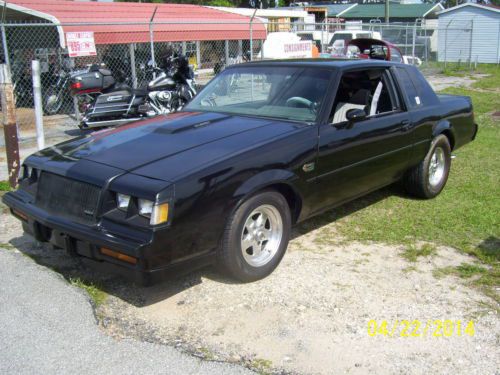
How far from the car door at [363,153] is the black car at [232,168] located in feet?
0.05

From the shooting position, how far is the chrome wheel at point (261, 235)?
13.1ft

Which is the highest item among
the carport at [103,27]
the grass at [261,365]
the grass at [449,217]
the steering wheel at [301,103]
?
the carport at [103,27]

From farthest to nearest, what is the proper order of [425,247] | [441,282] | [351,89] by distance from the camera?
[351,89]
[425,247]
[441,282]

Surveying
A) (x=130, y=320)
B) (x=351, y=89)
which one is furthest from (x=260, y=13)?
(x=130, y=320)

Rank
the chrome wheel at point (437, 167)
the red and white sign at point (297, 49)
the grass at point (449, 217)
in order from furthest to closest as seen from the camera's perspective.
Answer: the red and white sign at point (297, 49)
the chrome wheel at point (437, 167)
the grass at point (449, 217)

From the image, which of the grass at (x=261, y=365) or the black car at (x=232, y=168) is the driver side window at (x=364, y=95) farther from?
the grass at (x=261, y=365)

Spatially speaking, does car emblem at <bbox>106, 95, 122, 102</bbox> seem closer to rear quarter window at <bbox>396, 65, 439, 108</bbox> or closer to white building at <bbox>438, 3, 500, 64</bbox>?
rear quarter window at <bbox>396, 65, 439, 108</bbox>

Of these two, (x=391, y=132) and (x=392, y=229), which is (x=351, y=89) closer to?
(x=391, y=132)

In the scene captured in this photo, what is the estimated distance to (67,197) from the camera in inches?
150

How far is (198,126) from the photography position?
4520mm

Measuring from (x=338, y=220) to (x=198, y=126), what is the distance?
1.89 metres

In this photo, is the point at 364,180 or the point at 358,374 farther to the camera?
the point at 364,180

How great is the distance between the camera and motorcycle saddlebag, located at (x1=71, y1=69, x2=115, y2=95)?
419 inches
